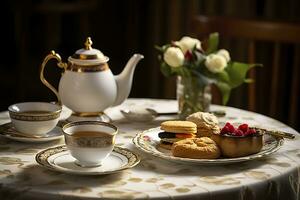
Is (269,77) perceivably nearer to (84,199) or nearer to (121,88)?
(121,88)

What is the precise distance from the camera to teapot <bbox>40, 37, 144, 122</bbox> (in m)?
1.71

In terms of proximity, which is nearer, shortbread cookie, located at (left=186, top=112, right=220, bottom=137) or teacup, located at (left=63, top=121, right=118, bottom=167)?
teacup, located at (left=63, top=121, right=118, bottom=167)

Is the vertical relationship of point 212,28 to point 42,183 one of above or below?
above

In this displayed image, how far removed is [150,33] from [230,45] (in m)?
0.68

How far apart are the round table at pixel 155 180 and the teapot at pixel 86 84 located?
15 cm

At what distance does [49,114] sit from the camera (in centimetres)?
160

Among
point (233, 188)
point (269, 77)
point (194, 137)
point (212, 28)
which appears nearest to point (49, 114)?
point (194, 137)

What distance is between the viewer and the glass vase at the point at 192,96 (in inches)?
74.5

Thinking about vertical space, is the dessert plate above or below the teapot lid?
below

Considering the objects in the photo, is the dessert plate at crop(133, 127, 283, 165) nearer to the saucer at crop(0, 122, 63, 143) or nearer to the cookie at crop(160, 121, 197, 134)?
the cookie at crop(160, 121, 197, 134)

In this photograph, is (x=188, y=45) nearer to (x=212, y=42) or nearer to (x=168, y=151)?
(x=212, y=42)

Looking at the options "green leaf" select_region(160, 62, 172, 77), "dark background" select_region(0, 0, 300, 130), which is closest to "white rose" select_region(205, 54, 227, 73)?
"green leaf" select_region(160, 62, 172, 77)

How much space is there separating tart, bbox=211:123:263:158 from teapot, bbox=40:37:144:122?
34cm

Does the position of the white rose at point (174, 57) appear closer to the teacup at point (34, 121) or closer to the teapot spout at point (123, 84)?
the teapot spout at point (123, 84)
